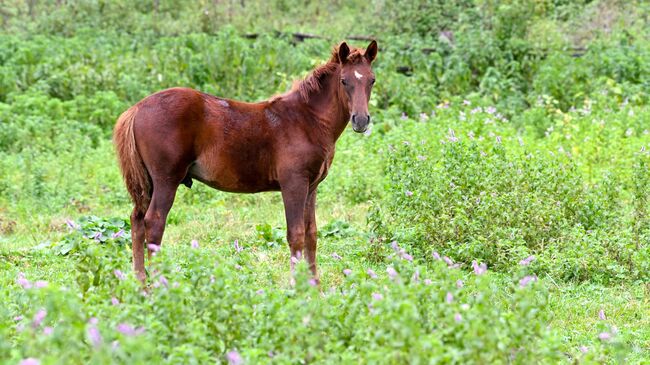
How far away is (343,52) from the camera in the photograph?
23.3 feet

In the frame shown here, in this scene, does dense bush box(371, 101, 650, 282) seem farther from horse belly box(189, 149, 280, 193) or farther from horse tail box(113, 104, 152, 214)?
horse tail box(113, 104, 152, 214)

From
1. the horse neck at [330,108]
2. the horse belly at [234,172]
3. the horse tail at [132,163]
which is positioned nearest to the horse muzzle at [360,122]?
the horse neck at [330,108]

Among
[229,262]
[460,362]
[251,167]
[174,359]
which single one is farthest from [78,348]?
[251,167]

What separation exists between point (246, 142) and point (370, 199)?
3.79m

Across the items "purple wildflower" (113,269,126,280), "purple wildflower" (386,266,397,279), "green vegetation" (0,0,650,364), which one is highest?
"purple wildflower" (386,266,397,279)

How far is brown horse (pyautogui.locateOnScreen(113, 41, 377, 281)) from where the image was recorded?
6.95 meters

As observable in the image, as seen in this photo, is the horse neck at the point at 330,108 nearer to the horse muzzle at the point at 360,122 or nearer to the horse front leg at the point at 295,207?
the horse muzzle at the point at 360,122

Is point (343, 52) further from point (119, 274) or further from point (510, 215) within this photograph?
point (119, 274)

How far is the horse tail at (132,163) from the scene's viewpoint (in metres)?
7.09

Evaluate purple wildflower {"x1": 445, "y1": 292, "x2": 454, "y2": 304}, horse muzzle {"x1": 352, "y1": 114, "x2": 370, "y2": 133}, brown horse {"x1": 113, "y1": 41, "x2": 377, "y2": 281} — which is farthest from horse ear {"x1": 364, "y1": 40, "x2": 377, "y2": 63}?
purple wildflower {"x1": 445, "y1": 292, "x2": 454, "y2": 304}

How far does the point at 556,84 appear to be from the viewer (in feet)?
50.4

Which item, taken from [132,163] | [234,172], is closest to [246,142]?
[234,172]

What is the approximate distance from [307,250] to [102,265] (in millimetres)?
2585

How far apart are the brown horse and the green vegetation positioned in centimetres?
51
